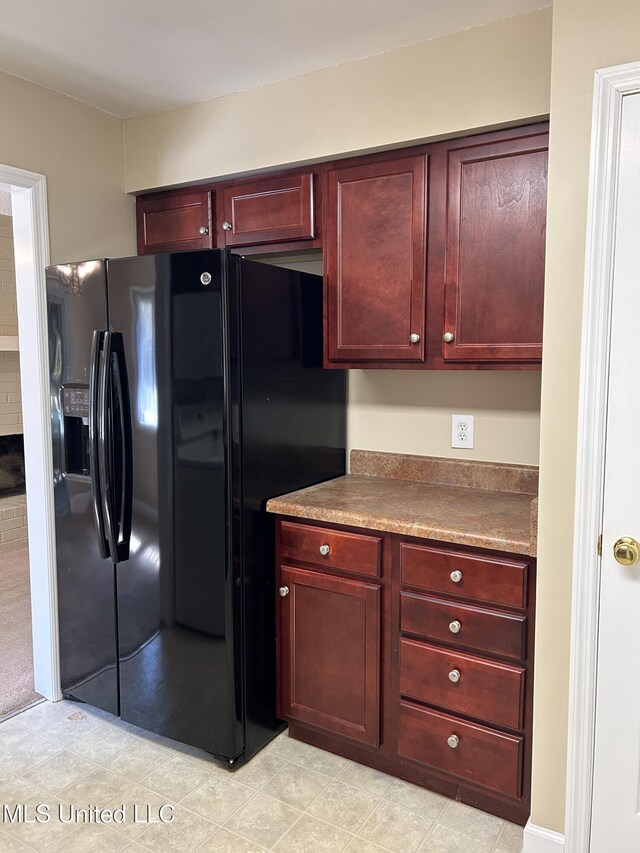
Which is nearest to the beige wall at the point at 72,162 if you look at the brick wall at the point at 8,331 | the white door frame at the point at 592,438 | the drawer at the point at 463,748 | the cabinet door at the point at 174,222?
the cabinet door at the point at 174,222

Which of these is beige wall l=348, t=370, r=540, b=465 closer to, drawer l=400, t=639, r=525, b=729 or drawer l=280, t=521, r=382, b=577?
drawer l=280, t=521, r=382, b=577

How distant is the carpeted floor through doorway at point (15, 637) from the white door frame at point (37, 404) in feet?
0.40

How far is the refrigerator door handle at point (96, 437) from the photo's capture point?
2264mm

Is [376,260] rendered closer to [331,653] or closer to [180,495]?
[180,495]

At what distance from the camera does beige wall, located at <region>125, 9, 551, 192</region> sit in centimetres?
198

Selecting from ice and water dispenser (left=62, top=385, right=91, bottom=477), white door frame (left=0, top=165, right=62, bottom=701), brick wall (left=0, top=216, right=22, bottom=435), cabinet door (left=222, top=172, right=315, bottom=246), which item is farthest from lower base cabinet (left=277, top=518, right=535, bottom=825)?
brick wall (left=0, top=216, right=22, bottom=435)

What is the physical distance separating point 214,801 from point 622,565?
4.81ft

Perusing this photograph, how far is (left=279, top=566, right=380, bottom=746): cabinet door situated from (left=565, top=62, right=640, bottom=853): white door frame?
658 millimetres

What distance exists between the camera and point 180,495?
2.18 metres

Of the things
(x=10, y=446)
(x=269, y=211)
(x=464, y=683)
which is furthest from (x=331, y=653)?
(x=10, y=446)

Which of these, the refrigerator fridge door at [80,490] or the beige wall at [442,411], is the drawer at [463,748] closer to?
the beige wall at [442,411]

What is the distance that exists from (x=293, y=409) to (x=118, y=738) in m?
1.40

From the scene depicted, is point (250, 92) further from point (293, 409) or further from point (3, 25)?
point (293, 409)

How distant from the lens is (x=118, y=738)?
242 centimetres
